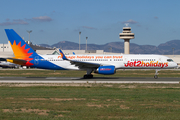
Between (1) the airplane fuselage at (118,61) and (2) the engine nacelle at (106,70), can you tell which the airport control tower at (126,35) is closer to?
(1) the airplane fuselage at (118,61)

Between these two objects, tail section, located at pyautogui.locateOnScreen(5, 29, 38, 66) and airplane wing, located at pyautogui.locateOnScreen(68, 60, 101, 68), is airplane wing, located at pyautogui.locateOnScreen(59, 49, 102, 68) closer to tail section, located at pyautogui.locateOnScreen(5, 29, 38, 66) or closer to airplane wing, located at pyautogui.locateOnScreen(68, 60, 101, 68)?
airplane wing, located at pyautogui.locateOnScreen(68, 60, 101, 68)

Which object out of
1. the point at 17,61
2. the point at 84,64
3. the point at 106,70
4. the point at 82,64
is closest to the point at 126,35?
the point at 82,64

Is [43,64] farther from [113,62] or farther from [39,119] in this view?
[39,119]

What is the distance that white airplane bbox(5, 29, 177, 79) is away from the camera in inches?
1453

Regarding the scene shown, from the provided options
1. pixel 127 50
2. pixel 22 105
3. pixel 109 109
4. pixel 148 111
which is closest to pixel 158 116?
pixel 148 111

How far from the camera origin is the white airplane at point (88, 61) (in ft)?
121

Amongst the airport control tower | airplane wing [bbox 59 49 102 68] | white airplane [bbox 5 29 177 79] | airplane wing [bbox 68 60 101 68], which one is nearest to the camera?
airplane wing [bbox 59 49 102 68]

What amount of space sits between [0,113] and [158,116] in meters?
8.25

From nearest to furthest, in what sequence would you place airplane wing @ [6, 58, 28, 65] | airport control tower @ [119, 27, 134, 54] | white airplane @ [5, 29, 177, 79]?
white airplane @ [5, 29, 177, 79] → airplane wing @ [6, 58, 28, 65] → airport control tower @ [119, 27, 134, 54]

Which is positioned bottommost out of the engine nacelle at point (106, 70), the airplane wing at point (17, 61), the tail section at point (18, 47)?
the engine nacelle at point (106, 70)

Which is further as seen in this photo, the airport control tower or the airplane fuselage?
the airport control tower

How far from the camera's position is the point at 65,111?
13062mm

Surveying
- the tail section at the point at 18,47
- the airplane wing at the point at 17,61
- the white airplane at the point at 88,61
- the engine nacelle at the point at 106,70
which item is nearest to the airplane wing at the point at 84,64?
the white airplane at the point at 88,61

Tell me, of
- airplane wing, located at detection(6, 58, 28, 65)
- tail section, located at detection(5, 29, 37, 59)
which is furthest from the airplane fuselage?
tail section, located at detection(5, 29, 37, 59)
